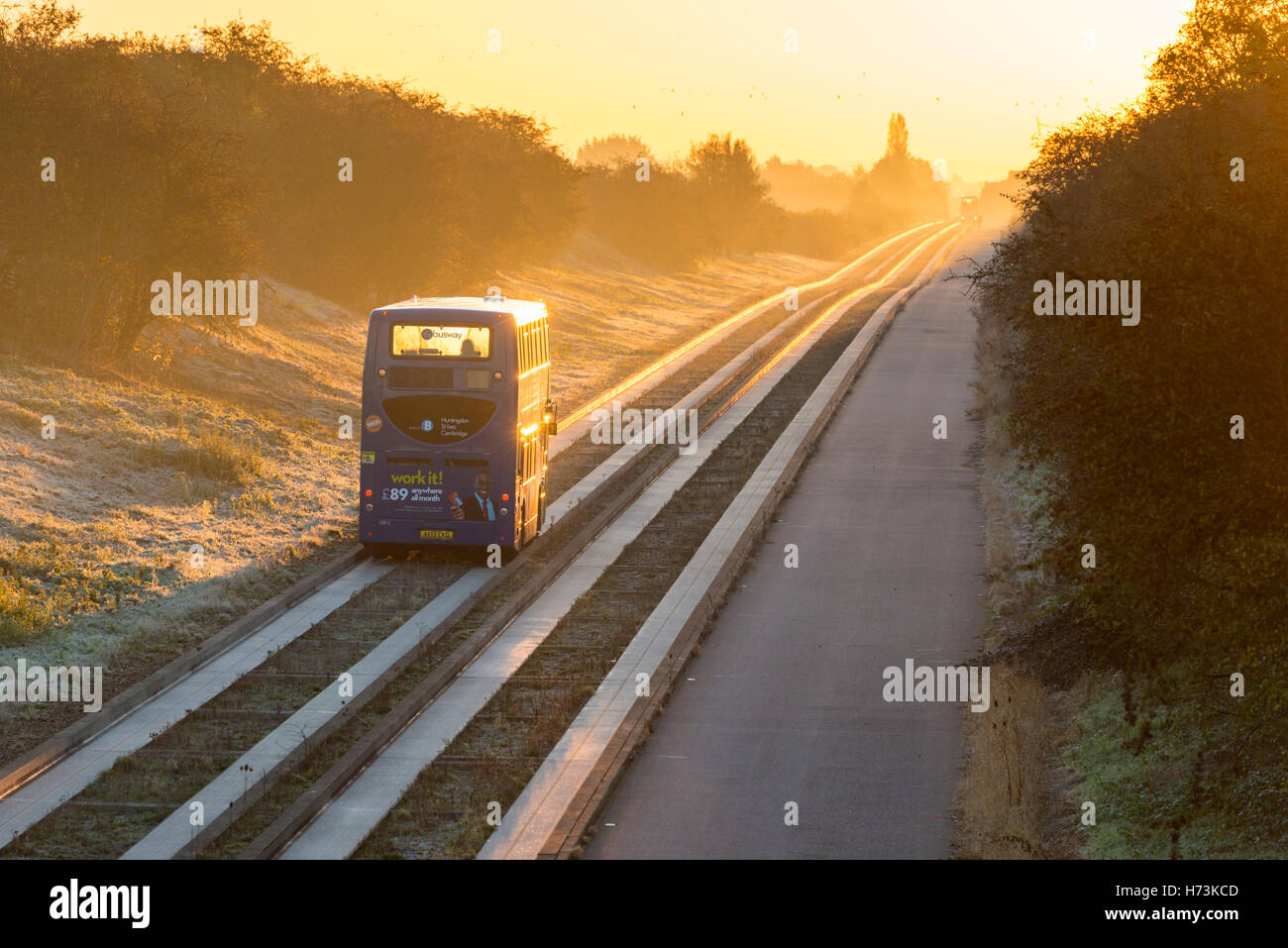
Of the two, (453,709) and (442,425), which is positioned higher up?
(442,425)

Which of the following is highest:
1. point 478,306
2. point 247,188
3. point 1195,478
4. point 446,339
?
point 247,188

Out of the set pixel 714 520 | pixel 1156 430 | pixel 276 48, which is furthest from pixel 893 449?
pixel 276 48

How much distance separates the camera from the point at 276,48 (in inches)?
2677

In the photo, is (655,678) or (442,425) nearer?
(655,678)

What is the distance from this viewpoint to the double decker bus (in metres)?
23.9

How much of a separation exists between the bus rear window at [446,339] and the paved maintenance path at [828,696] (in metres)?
5.71

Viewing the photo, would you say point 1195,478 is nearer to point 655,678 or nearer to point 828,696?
point 828,696

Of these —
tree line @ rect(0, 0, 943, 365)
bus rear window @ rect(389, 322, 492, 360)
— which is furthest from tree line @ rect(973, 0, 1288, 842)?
tree line @ rect(0, 0, 943, 365)

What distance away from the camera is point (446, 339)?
2383 cm

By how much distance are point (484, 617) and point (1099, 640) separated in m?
8.92

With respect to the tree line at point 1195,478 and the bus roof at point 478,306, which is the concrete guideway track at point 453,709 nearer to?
the bus roof at point 478,306

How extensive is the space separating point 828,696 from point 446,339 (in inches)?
355

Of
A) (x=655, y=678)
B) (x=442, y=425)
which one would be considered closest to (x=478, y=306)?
(x=442, y=425)

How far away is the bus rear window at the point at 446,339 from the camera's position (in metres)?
23.8
